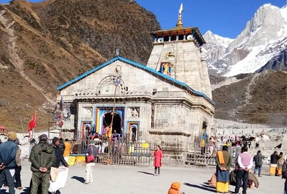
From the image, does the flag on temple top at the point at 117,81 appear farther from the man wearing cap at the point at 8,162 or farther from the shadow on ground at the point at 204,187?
the man wearing cap at the point at 8,162

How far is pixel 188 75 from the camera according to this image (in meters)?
30.3

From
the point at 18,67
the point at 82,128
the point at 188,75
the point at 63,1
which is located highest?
the point at 63,1

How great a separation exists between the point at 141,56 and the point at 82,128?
92183 mm

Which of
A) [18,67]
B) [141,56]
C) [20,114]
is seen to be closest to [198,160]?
[20,114]

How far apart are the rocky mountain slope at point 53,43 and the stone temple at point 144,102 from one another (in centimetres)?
1804

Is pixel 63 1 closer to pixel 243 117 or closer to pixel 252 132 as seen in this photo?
pixel 243 117

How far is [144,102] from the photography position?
25594 millimetres

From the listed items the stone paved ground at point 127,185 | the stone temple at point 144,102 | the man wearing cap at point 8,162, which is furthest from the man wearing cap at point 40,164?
the stone temple at point 144,102

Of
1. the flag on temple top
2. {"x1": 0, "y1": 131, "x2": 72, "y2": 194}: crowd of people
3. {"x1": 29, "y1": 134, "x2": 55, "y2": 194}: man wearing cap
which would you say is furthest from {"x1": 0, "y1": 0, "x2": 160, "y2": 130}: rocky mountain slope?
{"x1": 29, "y1": 134, "x2": 55, "y2": 194}: man wearing cap

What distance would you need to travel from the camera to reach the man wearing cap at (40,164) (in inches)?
339

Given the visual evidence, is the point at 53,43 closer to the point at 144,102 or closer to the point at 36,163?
the point at 144,102

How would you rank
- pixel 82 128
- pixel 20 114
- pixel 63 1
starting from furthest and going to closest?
pixel 63 1, pixel 20 114, pixel 82 128

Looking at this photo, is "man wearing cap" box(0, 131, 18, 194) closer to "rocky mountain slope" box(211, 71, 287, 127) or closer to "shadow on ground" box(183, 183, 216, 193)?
"shadow on ground" box(183, 183, 216, 193)

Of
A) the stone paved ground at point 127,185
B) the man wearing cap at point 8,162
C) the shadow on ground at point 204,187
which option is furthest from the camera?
the shadow on ground at point 204,187
